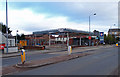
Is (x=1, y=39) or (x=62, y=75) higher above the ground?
(x=1, y=39)

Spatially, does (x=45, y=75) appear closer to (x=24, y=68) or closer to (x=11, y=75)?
(x=11, y=75)

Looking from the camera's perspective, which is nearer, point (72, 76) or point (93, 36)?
point (72, 76)

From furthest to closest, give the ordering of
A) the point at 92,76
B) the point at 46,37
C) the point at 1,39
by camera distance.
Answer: the point at 46,37 < the point at 1,39 < the point at 92,76

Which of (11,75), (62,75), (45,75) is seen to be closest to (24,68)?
(11,75)

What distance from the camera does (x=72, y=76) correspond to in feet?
23.3

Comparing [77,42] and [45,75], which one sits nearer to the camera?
[45,75]

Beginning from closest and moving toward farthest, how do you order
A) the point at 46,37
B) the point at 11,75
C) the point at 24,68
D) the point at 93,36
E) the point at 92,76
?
1. the point at 92,76
2. the point at 11,75
3. the point at 24,68
4. the point at 93,36
5. the point at 46,37

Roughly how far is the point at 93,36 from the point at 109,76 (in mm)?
47350

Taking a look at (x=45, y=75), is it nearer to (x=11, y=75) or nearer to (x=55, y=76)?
(x=55, y=76)

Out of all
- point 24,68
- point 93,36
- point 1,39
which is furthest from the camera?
point 93,36

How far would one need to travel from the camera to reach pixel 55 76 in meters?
7.17

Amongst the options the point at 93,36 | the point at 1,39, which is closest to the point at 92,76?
the point at 1,39

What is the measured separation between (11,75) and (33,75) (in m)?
1.23

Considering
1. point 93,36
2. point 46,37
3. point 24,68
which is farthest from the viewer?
point 46,37
